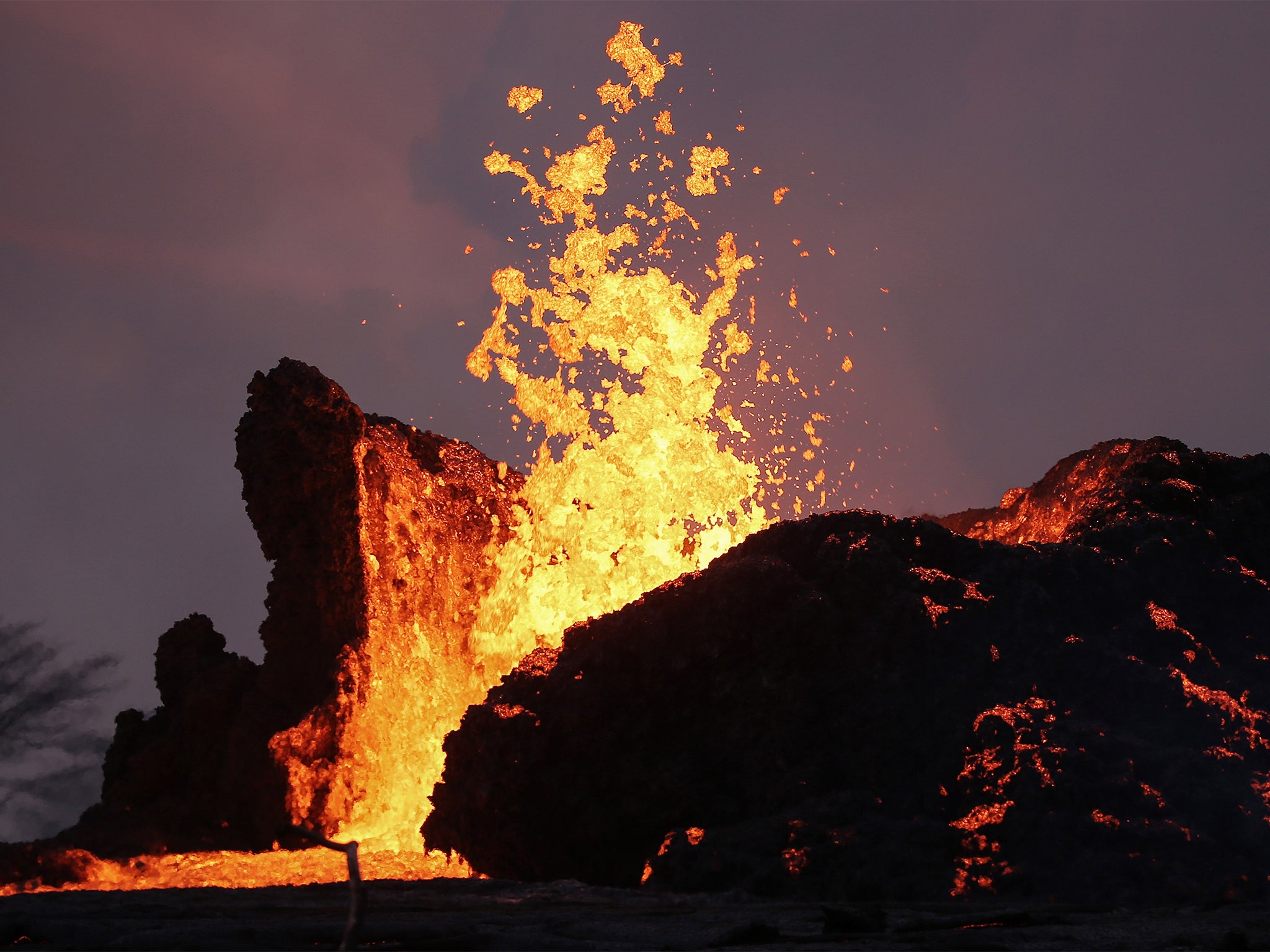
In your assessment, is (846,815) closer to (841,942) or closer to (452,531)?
(841,942)

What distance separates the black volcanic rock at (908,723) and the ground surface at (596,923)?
941mm

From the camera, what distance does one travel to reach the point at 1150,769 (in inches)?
371

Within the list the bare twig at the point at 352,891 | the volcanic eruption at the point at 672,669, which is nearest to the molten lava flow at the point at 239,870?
the volcanic eruption at the point at 672,669

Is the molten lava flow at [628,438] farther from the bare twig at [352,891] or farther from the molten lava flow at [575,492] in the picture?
the bare twig at [352,891]

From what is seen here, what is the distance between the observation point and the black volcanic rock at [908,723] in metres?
8.84

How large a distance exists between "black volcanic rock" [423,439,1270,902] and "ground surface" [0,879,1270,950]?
94 centimetres

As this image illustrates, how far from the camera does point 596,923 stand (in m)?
6.73

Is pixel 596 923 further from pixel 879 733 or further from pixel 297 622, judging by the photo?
pixel 297 622

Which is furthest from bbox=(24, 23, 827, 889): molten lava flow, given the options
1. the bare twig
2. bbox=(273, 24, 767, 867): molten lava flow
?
the bare twig

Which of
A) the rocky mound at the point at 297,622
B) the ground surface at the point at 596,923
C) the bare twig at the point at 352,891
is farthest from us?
the rocky mound at the point at 297,622

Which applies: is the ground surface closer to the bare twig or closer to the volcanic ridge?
the volcanic ridge

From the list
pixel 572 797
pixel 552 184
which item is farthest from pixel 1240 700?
pixel 552 184

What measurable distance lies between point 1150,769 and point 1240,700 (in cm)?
171

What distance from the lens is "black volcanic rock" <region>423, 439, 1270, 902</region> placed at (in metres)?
8.84
